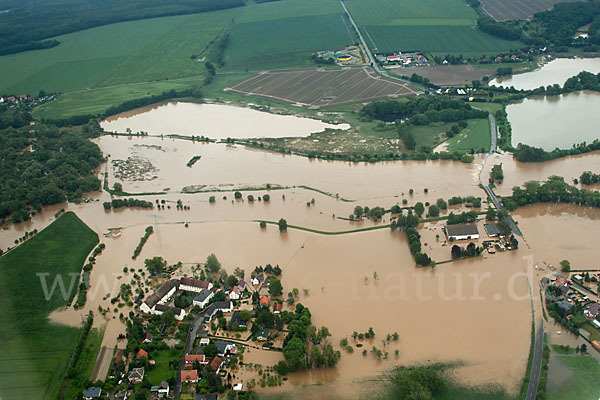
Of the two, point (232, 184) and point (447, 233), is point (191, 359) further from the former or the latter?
point (232, 184)

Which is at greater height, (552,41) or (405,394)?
(552,41)

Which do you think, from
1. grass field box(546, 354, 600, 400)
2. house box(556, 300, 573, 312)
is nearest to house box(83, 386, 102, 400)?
grass field box(546, 354, 600, 400)

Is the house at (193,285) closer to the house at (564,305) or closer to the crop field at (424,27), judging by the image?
the house at (564,305)

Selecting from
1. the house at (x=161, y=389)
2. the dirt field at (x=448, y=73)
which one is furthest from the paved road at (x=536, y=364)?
the dirt field at (x=448, y=73)

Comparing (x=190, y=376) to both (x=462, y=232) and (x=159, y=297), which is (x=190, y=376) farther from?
(x=462, y=232)

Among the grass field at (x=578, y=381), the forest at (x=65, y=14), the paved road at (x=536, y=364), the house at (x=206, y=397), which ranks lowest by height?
the grass field at (x=578, y=381)

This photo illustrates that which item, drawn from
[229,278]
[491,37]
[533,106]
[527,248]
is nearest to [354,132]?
[533,106]

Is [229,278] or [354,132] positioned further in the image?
[354,132]
